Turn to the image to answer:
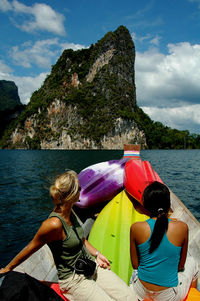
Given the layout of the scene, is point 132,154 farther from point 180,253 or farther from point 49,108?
point 49,108

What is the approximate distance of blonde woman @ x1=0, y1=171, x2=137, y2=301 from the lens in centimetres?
212

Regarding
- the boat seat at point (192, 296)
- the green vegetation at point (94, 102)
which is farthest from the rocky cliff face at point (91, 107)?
the boat seat at point (192, 296)

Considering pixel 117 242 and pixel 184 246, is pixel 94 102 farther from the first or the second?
pixel 184 246

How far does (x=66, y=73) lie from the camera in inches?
5197

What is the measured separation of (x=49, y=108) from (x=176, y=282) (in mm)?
122525

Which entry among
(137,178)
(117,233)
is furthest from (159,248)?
(137,178)

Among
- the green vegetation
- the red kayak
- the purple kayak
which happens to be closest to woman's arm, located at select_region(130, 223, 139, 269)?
the red kayak

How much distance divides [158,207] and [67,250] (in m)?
0.98

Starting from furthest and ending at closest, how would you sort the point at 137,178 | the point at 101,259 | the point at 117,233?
the point at 137,178
the point at 117,233
the point at 101,259

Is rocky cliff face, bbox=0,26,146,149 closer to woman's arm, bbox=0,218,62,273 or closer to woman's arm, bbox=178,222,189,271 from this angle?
woman's arm, bbox=178,222,189,271

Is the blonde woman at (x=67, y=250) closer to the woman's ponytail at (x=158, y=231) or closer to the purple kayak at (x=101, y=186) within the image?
the woman's ponytail at (x=158, y=231)

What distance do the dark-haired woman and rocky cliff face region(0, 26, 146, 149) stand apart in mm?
106198

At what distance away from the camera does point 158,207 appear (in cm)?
215

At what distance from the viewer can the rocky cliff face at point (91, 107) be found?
362 feet
